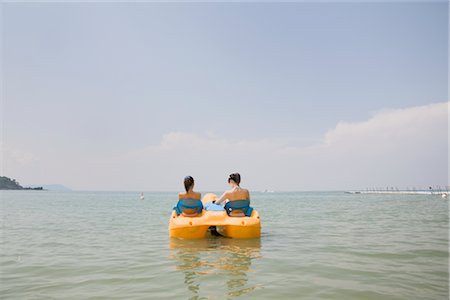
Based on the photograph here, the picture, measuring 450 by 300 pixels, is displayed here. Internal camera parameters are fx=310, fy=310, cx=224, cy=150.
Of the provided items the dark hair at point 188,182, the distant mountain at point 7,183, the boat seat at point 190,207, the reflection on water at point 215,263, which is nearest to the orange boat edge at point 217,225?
the reflection on water at point 215,263

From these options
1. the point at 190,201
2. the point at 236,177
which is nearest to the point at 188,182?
the point at 190,201

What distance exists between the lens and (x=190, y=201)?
1021 cm

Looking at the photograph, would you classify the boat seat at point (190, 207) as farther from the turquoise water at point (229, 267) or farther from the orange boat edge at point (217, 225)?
the turquoise water at point (229, 267)

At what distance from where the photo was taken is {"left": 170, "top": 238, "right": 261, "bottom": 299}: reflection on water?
5.27m

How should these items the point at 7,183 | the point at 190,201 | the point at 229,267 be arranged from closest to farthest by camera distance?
the point at 229,267 → the point at 190,201 → the point at 7,183

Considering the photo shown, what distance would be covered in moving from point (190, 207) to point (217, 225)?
1160mm

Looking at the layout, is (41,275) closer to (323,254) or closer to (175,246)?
(175,246)

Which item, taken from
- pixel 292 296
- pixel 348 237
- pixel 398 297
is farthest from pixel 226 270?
pixel 348 237

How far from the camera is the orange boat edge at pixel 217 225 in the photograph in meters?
9.68

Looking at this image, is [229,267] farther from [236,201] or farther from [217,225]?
[236,201]

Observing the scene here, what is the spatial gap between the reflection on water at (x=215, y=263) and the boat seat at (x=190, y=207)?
35.8 inches

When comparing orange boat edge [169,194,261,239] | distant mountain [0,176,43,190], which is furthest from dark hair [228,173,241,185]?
distant mountain [0,176,43,190]

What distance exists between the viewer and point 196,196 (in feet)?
33.4

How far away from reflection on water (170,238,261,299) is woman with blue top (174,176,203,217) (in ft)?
3.12
